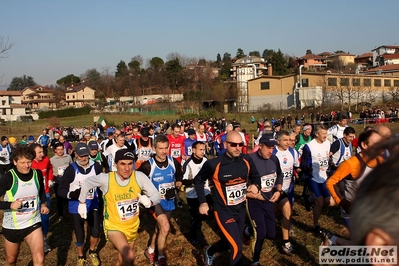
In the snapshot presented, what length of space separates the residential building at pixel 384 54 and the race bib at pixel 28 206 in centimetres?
9458

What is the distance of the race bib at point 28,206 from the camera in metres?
5.30

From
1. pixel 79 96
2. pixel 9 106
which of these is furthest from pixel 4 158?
pixel 79 96

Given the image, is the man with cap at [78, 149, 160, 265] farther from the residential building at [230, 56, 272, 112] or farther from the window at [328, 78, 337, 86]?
the residential building at [230, 56, 272, 112]

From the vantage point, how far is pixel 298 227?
8.05 metres

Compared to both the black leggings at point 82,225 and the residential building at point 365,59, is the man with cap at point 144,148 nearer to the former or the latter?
the black leggings at point 82,225

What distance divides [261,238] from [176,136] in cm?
666

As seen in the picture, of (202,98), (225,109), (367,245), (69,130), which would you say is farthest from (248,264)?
(202,98)

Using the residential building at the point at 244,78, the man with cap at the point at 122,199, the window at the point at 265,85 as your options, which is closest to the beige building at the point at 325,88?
the window at the point at 265,85

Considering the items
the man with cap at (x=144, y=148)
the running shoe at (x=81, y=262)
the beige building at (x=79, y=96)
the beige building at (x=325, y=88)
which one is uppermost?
the beige building at (x=79, y=96)

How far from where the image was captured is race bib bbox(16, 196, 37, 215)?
530cm

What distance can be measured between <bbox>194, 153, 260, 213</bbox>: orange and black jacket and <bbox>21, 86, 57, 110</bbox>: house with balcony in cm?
10318

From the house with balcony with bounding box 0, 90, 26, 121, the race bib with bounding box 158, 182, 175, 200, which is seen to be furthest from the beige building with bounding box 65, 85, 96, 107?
the race bib with bounding box 158, 182, 175, 200

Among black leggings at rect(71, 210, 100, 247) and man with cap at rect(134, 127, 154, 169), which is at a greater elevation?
man with cap at rect(134, 127, 154, 169)

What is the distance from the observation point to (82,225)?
6.52m
